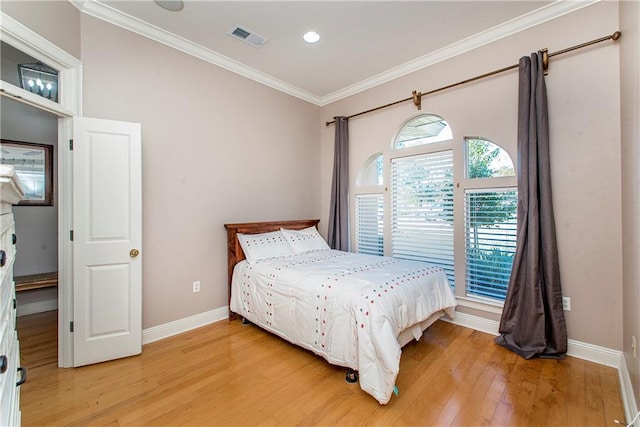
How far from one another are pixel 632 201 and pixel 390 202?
2.16 metres

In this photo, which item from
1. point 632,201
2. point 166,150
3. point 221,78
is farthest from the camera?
point 221,78

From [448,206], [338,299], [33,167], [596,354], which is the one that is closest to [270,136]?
[448,206]

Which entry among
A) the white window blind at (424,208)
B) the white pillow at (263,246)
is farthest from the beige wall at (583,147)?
the white pillow at (263,246)

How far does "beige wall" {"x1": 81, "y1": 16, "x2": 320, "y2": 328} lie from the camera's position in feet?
8.48

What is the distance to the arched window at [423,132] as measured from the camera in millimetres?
3268

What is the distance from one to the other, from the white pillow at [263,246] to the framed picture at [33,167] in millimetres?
2676

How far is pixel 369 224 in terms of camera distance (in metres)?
3.98

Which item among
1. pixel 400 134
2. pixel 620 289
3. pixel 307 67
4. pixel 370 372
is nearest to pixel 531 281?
pixel 620 289

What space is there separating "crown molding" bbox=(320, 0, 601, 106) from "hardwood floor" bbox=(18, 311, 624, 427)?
2957 mm

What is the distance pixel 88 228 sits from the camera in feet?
7.57

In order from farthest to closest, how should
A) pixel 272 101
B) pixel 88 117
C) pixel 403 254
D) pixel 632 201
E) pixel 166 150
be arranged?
1. pixel 272 101
2. pixel 403 254
3. pixel 166 150
4. pixel 88 117
5. pixel 632 201

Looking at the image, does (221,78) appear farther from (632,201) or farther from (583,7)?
(632,201)

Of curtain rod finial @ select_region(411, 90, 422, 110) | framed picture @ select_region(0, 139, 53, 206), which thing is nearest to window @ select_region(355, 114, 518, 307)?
curtain rod finial @ select_region(411, 90, 422, 110)

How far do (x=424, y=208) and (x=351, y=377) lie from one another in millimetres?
2104
